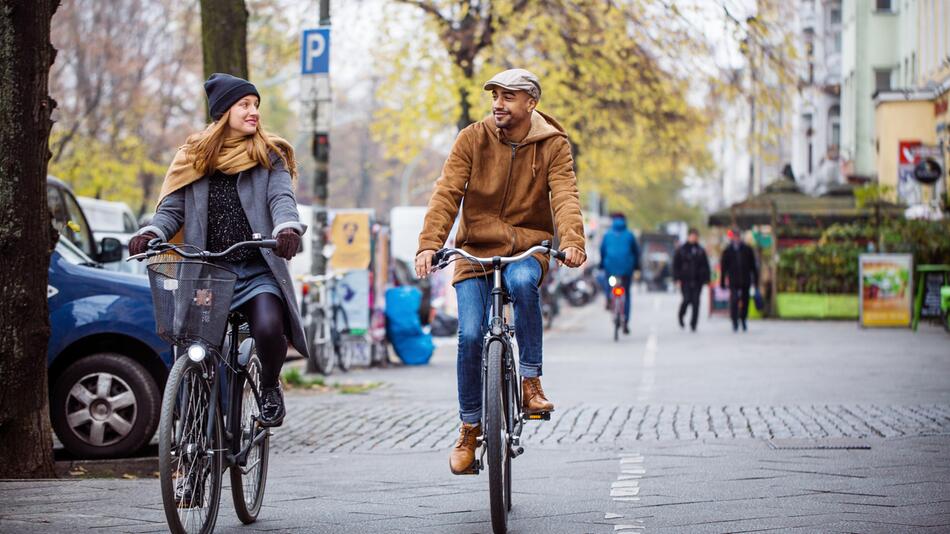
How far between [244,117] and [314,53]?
9.47 meters

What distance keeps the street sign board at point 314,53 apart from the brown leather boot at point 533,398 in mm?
9553

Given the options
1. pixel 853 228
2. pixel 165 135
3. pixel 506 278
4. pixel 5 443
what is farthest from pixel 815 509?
pixel 165 135

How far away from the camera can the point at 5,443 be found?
8.20 m

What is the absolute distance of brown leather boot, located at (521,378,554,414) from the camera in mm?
7000

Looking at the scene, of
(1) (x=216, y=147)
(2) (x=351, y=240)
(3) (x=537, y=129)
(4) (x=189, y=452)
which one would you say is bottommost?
(4) (x=189, y=452)

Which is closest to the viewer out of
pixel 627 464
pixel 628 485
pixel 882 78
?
pixel 628 485

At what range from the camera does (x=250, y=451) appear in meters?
6.57

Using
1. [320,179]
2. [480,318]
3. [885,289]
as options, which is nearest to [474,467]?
[480,318]

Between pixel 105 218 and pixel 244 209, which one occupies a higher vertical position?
pixel 105 218

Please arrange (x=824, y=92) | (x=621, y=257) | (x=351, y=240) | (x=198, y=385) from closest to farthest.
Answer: (x=198, y=385) → (x=351, y=240) → (x=621, y=257) → (x=824, y=92)

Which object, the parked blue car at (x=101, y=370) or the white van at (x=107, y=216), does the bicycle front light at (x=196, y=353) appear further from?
the white van at (x=107, y=216)

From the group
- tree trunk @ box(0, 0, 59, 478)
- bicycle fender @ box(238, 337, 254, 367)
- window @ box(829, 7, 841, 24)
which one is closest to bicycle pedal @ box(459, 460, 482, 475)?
bicycle fender @ box(238, 337, 254, 367)

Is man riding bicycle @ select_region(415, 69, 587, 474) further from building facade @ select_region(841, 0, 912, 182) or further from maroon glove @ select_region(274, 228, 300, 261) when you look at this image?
building facade @ select_region(841, 0, 912, 182)

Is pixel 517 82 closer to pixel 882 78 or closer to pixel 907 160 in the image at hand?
pixel 907 160
